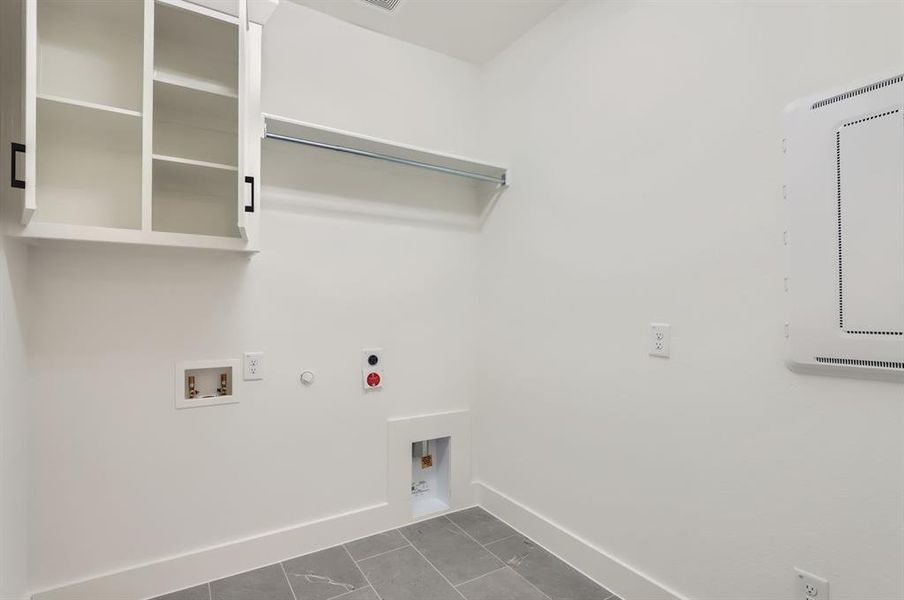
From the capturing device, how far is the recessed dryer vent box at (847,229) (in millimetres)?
1159

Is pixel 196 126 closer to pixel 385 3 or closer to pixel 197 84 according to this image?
pixel 197 84

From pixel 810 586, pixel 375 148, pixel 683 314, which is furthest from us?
pixel 375 148

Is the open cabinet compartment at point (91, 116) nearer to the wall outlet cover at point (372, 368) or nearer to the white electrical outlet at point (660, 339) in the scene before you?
the wall outlet cover at point (372, 368)

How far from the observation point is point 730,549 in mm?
1529

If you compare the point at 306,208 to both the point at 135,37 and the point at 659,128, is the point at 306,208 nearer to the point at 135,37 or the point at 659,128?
the point at 135,37

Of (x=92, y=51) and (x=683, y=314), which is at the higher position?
(x=92, y=51)

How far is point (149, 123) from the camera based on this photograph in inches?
62.3

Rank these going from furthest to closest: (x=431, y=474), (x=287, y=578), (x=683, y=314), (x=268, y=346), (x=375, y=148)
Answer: (x=431, y=474)
(x=375, y=148)
(x=268, y=346)
(x=287, y=578)
(x=683, y=314)

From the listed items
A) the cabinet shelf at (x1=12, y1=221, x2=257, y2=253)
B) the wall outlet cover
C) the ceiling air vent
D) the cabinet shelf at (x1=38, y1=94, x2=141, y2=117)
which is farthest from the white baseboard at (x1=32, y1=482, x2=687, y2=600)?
the ceiling air vent

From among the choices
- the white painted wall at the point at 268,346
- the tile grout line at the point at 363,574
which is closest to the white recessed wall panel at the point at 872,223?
the white painted wall at the point at 268,346

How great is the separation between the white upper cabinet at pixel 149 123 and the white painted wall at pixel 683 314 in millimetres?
1397

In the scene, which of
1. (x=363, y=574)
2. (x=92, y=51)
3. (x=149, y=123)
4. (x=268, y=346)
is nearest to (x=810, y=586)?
(x=363, y=574)

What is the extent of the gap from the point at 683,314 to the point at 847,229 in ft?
1.83

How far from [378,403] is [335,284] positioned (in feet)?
2.20
